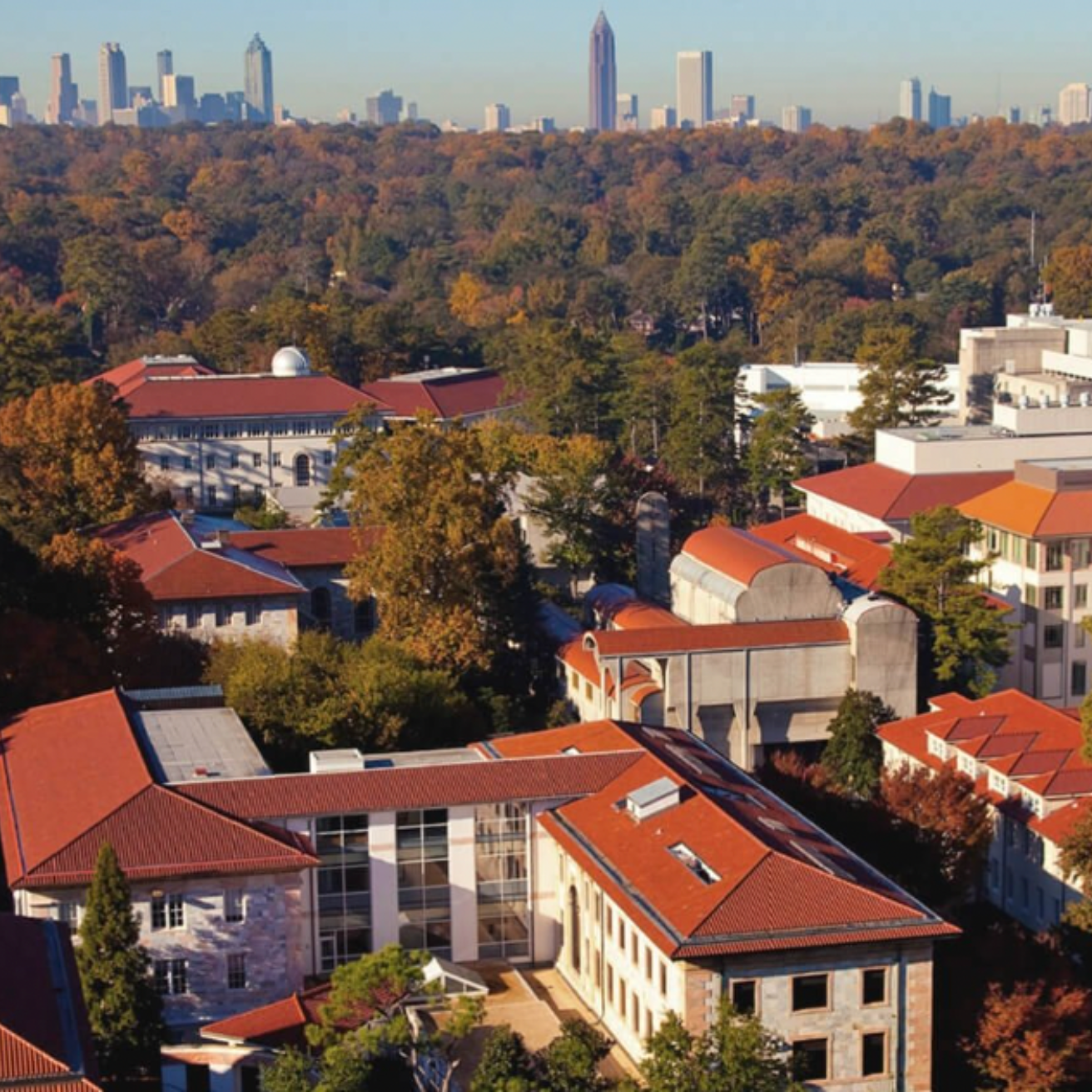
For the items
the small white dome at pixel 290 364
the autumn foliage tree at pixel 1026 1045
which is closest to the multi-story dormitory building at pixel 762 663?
the autumn foliage tree at pixel 1026 1045

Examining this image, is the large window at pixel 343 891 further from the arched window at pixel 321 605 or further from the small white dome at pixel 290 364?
the small white dome at pixel 290 364

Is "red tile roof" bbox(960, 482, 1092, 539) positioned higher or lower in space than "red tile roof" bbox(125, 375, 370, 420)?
lower

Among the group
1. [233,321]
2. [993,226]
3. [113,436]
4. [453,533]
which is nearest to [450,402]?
[233,321]

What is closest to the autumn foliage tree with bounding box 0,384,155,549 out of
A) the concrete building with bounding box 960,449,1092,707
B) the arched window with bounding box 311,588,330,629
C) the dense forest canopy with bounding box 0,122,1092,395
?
the arched window with bounding box 311,588,330,629

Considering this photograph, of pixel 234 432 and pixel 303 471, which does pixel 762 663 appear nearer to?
pixel 303 471

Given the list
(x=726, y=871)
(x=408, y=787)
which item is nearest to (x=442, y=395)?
(x=408, y=787)

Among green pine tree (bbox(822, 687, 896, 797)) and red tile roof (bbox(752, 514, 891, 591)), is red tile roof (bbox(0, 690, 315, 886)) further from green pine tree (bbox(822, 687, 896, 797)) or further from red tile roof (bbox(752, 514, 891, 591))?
red tile roof (bbox(752, 514, 891, 591))

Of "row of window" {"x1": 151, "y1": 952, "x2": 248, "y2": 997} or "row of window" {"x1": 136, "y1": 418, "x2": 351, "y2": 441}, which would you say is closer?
"row of window" {"x1": 151, "y1": 952, "x2": 248, "y2": 997}

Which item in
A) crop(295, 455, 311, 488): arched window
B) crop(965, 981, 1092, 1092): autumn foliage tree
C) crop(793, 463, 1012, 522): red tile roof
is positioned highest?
crop(793, 463, 1012, 522): red tile roof
